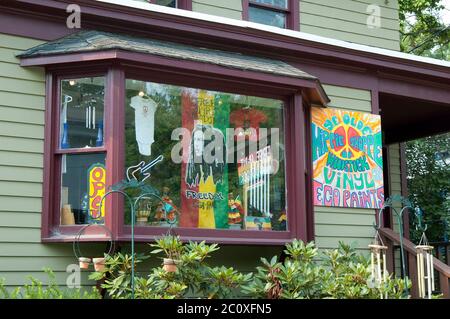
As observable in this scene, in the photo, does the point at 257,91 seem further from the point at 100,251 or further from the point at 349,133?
the point at 100,251

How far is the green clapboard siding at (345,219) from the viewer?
847cm

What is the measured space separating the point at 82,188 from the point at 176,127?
1224 mm

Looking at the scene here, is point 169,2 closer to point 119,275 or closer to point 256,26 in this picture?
point 256,26

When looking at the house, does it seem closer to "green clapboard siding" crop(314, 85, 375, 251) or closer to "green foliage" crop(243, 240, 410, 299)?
"green clapboard siding" crop(314, 85, 375, 251)

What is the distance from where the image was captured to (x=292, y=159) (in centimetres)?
768

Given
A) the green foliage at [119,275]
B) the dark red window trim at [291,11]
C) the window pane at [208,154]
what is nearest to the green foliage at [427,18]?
the dark red window trim at [291,11]

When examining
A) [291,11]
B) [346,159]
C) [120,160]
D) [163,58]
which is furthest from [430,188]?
[120,160]

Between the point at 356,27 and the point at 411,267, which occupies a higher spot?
the point at 356,27

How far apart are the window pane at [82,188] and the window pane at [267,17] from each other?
3.59 metres

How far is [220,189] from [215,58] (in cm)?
150

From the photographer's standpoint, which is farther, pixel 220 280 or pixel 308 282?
pixel 308 282

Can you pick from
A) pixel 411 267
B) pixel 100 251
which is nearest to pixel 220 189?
pixel 100 251

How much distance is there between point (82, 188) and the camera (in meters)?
6.65
